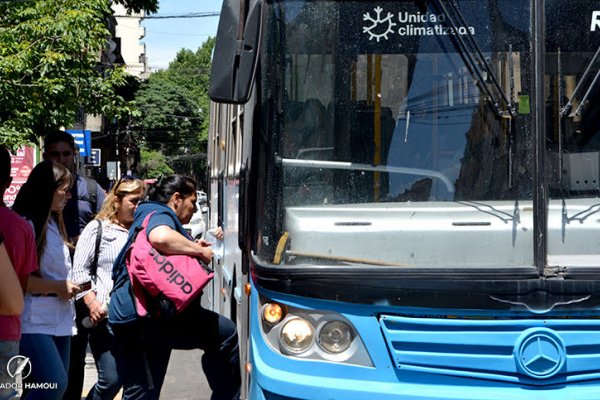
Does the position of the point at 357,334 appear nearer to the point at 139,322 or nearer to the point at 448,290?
the point at 448,290

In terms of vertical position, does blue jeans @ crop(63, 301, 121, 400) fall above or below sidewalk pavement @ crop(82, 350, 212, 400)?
above

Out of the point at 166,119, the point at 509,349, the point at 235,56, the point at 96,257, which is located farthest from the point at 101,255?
the point at 166,119

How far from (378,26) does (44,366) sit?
2.73m

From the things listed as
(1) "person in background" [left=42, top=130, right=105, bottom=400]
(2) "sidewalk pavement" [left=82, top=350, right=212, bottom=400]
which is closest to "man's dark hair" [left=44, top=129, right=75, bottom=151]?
(1) "person in background" [left=42, top=130, right=105, bottom=400]

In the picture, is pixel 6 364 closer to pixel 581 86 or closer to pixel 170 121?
pixel 581 86

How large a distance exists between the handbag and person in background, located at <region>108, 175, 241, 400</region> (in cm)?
6

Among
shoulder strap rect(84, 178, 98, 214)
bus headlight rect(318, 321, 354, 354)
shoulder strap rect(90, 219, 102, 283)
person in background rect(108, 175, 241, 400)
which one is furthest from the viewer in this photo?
shoulder strap rect(84, 178, 98, 214)

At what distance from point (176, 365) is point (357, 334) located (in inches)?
230

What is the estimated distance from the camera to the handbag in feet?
18.1

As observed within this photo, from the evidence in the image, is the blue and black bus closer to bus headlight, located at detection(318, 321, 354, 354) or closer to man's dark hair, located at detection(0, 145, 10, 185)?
bus headlight, located at detection(318, 321, 354, 354)

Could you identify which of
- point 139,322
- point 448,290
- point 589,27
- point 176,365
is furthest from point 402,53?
point 176,365

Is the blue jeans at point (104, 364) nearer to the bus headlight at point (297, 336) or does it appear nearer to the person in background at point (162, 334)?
the person in background at point (162, 334)

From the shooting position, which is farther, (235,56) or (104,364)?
(104,364)

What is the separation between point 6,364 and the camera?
4.48 meters
